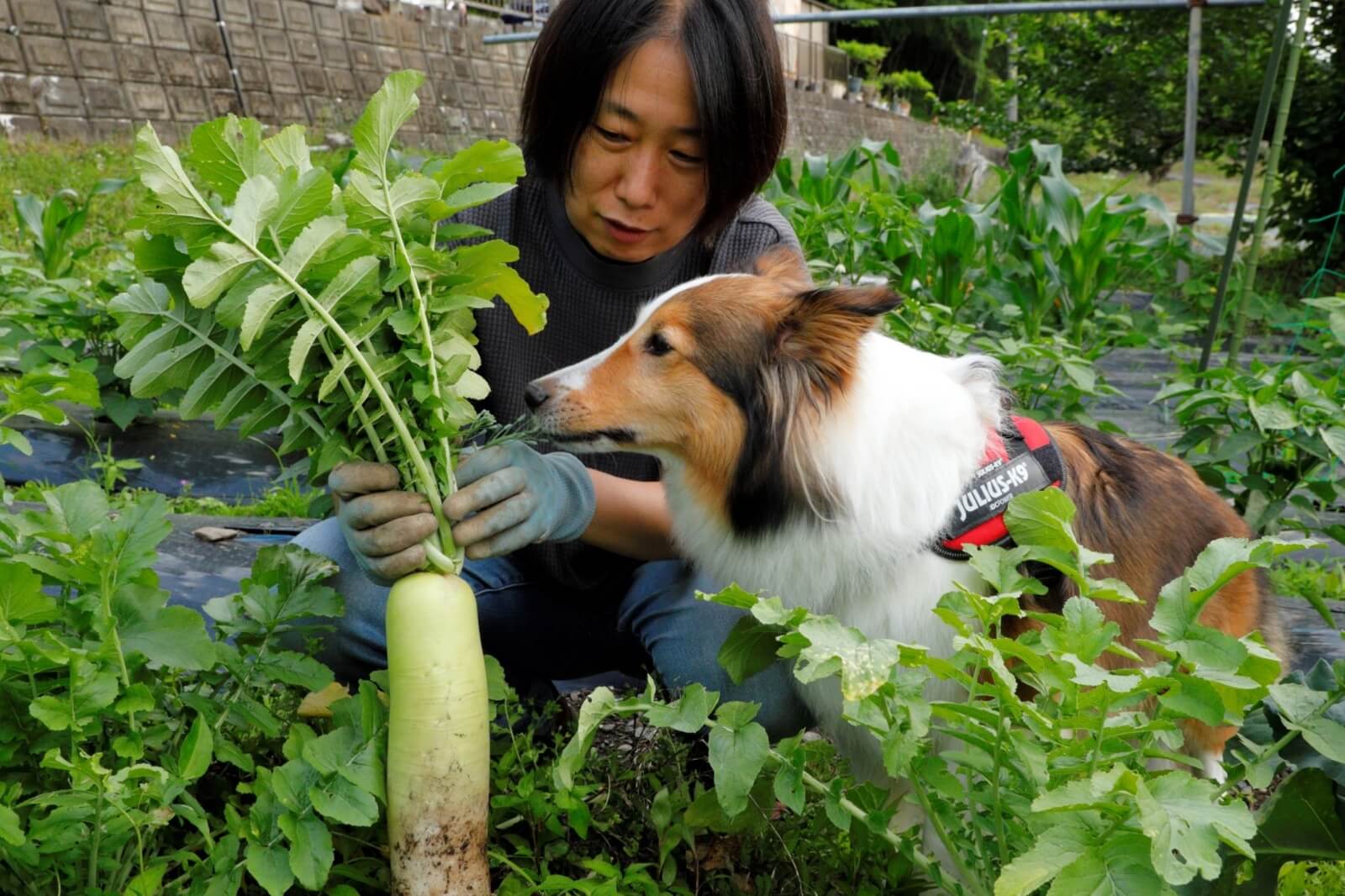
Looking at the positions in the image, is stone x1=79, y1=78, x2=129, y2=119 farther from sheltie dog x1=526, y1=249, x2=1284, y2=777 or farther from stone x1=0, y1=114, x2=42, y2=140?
sheltie dog x1=526, y1=249, x2=1284, y2=777

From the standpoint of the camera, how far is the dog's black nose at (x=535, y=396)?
2.29 m

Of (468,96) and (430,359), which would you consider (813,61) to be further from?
(430,359)

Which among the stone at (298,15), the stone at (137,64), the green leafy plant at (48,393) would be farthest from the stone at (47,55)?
the green leafy plant at (48,393)

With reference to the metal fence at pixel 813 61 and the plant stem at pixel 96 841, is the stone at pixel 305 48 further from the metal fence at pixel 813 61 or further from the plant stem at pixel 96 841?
the plant stem at pixel 96 841

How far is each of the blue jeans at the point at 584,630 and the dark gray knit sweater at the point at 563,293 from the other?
0.08 meters

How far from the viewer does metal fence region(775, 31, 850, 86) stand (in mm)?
25047

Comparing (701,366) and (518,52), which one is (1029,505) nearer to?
(701,366)

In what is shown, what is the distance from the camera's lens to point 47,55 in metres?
10.1

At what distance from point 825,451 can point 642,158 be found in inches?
28.6

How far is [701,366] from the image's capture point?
7.66 ft

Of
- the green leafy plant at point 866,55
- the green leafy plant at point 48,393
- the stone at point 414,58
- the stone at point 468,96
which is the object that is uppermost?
the green leafy plant at point 48,393

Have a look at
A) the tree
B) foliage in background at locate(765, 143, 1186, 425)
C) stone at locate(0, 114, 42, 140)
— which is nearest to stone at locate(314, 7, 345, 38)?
stone at locate(0, 114, 42, 140)

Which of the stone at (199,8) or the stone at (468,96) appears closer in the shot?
the stone at (199,8)

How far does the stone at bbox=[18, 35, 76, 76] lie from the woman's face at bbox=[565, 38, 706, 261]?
31.0 ft
